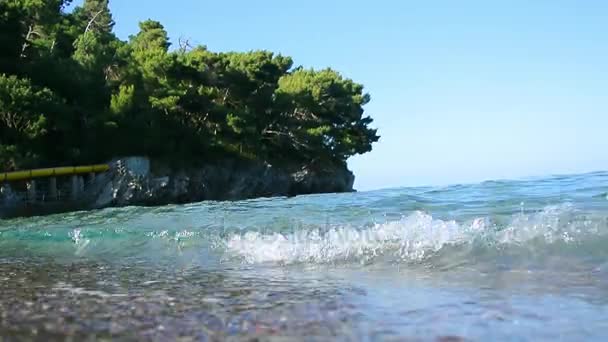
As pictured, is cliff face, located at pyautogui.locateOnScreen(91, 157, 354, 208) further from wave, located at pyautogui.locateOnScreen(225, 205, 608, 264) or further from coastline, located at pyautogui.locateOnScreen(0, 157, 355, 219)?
wave, located at pyautogui.locateOnScreen(225, 205, 608, 264)

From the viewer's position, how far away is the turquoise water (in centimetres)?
250

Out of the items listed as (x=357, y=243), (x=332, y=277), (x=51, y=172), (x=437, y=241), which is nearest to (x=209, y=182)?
(x=51, y=172)

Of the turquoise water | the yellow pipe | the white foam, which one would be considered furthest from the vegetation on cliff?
the white foam

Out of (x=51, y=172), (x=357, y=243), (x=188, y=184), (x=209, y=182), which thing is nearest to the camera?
(x=357, y=243)

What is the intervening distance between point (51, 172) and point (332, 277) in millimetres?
18399

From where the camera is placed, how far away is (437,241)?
16.1 feet

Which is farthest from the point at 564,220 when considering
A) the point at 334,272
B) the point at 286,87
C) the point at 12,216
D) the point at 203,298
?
the point at 286,87

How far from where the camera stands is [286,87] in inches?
1459

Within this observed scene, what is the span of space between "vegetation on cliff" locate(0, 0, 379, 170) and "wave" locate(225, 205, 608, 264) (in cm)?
1627

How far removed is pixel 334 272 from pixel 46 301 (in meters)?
1.93

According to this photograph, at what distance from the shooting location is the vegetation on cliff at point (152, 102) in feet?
69.6

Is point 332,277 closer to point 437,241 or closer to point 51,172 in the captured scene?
point 437,241

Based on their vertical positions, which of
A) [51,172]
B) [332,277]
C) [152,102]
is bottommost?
[332,277]

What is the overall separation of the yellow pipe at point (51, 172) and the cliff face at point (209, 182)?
29.0 inches
